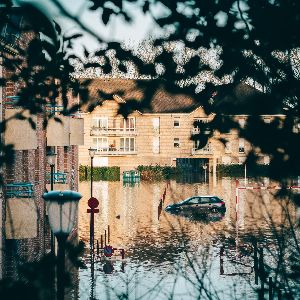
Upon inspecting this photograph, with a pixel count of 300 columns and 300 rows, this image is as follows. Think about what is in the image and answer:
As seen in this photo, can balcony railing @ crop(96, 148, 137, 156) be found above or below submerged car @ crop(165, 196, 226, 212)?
above

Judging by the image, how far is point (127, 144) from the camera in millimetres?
89438

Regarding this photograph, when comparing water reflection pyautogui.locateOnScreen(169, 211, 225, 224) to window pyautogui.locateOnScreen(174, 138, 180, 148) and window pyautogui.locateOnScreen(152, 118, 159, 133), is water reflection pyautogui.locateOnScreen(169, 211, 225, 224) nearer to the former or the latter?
window pyautogui.locateOnScreen(152, 118, 159, 133)

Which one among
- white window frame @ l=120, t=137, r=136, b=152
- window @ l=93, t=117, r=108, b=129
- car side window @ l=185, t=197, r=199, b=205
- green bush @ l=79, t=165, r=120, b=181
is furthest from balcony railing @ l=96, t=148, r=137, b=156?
car side window @ l=185, t=197, r=199, b=205

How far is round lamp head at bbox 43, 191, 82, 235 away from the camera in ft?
32.5

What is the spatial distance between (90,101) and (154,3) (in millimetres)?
1069

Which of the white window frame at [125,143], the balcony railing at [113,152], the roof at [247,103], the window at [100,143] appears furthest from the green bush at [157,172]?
the roof at [247,103]

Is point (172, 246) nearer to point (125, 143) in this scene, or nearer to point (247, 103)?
point (247, 103)

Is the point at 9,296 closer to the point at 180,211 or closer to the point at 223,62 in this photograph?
the point at 223,62

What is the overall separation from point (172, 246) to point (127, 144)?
6062 cm

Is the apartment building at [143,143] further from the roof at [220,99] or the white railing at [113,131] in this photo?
the roof at [220,99]

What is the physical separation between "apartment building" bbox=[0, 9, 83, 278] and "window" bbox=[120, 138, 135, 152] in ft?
187

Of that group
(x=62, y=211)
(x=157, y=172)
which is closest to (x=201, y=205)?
(x=62, y=211)

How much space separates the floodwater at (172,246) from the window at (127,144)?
1128 inches

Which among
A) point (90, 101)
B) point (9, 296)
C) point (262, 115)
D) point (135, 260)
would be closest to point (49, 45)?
point (90, 101)
